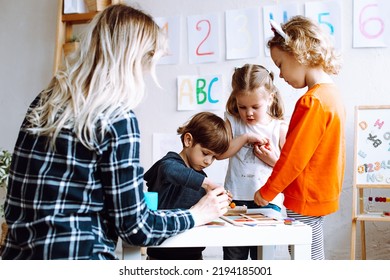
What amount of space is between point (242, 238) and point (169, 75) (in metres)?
1.74

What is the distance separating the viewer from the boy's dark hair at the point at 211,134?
1.51m

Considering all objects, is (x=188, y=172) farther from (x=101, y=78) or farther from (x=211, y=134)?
(x=101, y=78)

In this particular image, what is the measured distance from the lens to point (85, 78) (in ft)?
2.98

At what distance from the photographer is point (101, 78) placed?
2.96 feet

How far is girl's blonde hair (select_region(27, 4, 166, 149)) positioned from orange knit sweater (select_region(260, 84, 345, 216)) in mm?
516

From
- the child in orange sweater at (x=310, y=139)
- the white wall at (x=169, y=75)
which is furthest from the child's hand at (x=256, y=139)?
the white wall at (x=169, y=75)

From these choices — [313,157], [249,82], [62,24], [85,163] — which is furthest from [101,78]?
[62,24]

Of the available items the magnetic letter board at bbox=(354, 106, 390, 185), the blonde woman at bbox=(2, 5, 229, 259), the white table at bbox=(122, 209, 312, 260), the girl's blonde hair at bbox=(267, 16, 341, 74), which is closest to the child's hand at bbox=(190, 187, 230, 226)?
the white table at bbox=(122, 209, 312, 260)

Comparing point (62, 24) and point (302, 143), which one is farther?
point (62, 24)

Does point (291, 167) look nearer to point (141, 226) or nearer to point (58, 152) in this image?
point (141, 226)

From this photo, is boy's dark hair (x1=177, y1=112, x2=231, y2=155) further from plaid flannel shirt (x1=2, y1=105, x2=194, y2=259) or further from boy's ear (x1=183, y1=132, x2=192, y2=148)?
plaid flannel shirt (x1=2, y1=105, x2=194, y2=259)

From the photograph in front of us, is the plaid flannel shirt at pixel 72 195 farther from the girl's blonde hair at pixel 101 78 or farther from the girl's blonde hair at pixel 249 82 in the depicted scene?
the girl's blonde hair at pixel 249 82

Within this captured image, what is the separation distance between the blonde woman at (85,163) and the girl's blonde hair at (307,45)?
64cm
